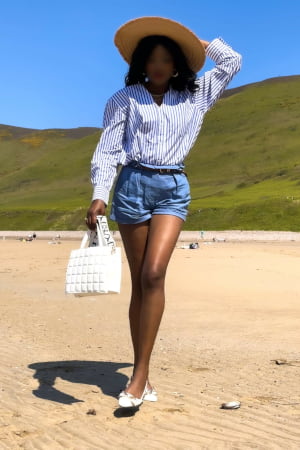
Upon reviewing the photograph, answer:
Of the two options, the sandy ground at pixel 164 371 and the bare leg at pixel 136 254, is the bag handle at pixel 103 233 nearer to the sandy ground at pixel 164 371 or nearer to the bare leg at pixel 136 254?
the bare leg at pixel 136 254

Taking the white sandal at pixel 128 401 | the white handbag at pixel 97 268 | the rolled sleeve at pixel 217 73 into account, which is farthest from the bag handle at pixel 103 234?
the rolled sleeve at pixel 217 73

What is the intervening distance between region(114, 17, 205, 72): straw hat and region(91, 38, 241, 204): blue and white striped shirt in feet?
0.88

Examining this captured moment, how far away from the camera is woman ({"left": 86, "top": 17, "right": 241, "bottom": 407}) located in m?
4.83

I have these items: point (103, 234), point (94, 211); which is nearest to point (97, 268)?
point (103, 234)

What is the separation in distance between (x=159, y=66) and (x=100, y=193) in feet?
3.15

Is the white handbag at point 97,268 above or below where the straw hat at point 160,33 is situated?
below

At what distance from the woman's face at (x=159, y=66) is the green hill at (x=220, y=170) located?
35790 mm

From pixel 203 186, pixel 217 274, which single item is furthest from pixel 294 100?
pixel 217 274

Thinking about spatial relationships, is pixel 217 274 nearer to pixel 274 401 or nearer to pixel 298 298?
pixel 298 298

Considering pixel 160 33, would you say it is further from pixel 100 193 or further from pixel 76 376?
pixel 76 376

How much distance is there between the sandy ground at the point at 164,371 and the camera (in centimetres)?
430

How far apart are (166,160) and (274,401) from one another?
1.81 meters

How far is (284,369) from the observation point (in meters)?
5.98

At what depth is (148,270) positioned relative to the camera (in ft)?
15.7
